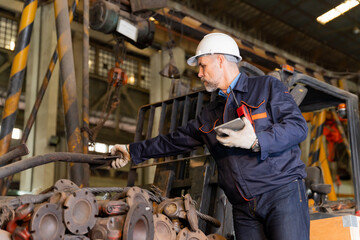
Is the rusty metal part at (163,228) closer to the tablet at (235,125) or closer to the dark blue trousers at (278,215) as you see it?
the dark blue trousers at (278,215)

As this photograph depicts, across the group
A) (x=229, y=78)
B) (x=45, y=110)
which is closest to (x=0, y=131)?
(x=229, y=78)

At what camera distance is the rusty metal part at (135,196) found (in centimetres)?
208

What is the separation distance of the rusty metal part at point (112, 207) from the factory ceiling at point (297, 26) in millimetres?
7474

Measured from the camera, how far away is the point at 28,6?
156 inches

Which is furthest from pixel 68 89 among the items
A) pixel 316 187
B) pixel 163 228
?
pixel 316 187

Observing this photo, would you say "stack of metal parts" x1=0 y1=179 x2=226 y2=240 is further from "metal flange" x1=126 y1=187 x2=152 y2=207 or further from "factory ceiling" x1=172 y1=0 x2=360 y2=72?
"factory ceiling" x1=172 y1=0 x2=360 y2=72

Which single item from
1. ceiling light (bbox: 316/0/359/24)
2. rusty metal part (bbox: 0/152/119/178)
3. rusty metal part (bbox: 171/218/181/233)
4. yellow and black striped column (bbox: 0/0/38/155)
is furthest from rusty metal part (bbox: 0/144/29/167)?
ceiling light (bbox: 316/0/359/24)

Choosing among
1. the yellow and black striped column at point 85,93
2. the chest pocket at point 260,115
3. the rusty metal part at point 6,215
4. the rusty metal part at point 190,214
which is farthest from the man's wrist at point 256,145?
the yellow and black striped column at point 85,93

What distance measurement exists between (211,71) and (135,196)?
87 cm

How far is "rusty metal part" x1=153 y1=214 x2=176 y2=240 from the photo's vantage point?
86.5 inches

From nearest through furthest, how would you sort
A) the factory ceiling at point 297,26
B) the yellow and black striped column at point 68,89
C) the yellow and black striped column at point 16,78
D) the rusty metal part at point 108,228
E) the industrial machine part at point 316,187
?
the rusty metal part at point 108,228, the yellow and black striped column at point 68,89, the yellow and black striped column at point 16,78, the industrial machine part at point 316,187, the factory ceiling at point 297,26

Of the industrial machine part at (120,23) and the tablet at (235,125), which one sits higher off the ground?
the industrial machine part at (120,23)

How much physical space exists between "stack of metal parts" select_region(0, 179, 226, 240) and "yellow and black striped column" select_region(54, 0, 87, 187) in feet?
4.05

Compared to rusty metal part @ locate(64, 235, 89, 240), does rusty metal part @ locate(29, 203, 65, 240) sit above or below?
above
